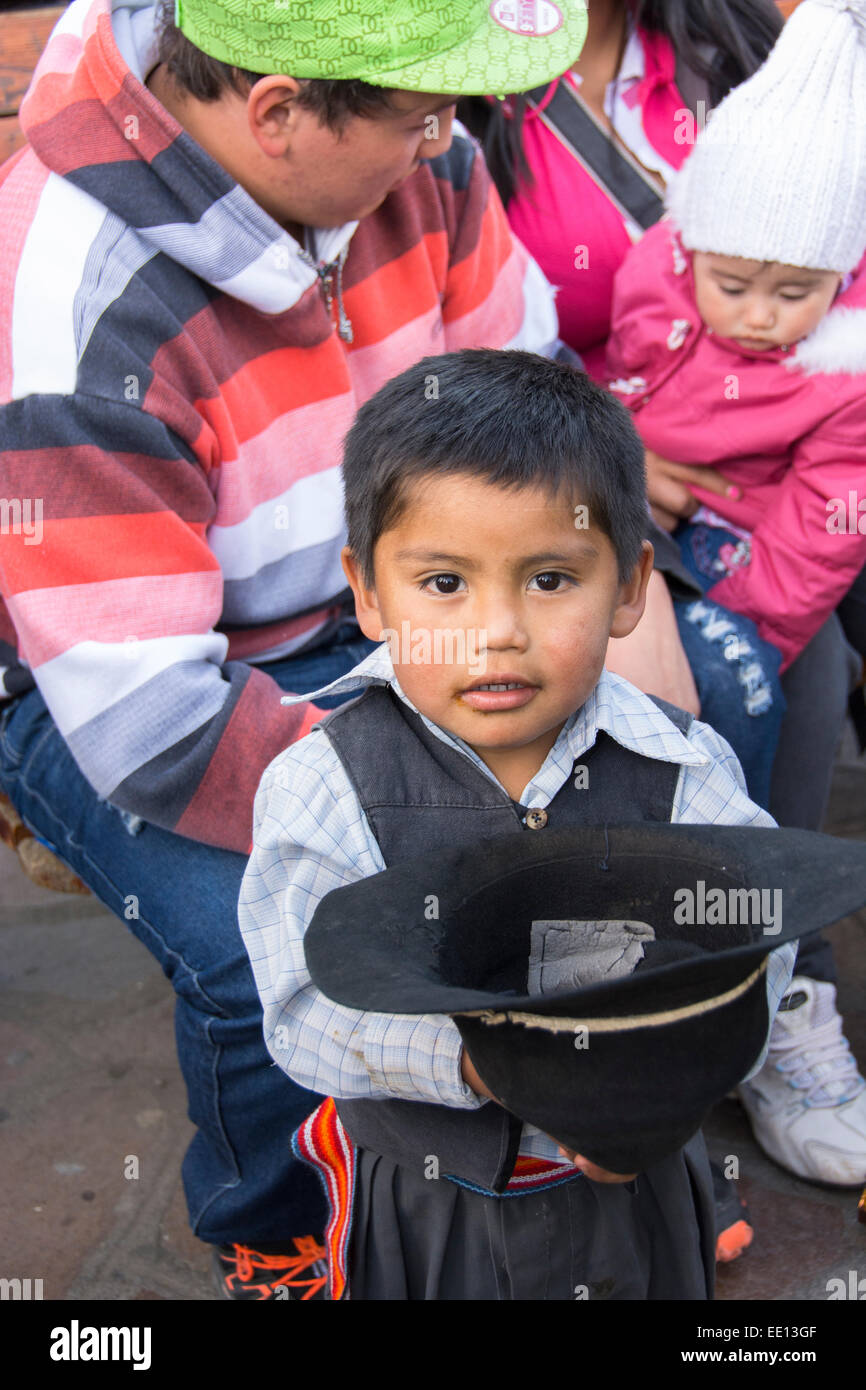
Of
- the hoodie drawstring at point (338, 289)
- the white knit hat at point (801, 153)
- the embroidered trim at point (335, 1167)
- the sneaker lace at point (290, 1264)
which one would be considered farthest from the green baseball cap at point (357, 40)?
the sneaker lace at point (290, 1264)

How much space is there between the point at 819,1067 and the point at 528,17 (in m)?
1.72

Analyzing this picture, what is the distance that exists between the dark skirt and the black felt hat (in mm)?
235

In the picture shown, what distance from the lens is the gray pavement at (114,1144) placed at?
2021mm

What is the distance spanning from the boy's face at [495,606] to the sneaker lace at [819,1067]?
1.18 meters

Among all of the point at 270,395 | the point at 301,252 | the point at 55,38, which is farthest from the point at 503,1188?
the point at 55,38

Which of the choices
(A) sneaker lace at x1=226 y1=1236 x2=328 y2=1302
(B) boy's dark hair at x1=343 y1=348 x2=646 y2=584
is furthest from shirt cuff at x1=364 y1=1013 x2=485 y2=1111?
(A) sneaker lace at x1=226 y1=1236 x2=328 y2=1302

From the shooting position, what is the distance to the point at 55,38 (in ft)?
6.03

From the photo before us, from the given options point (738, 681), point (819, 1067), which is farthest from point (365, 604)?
point (819, 1067)

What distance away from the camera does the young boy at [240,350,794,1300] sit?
47.5 inches

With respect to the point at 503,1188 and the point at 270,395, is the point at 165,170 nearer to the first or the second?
the point at 270,395

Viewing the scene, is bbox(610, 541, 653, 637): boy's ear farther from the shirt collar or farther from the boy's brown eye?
the boy's brown eye
